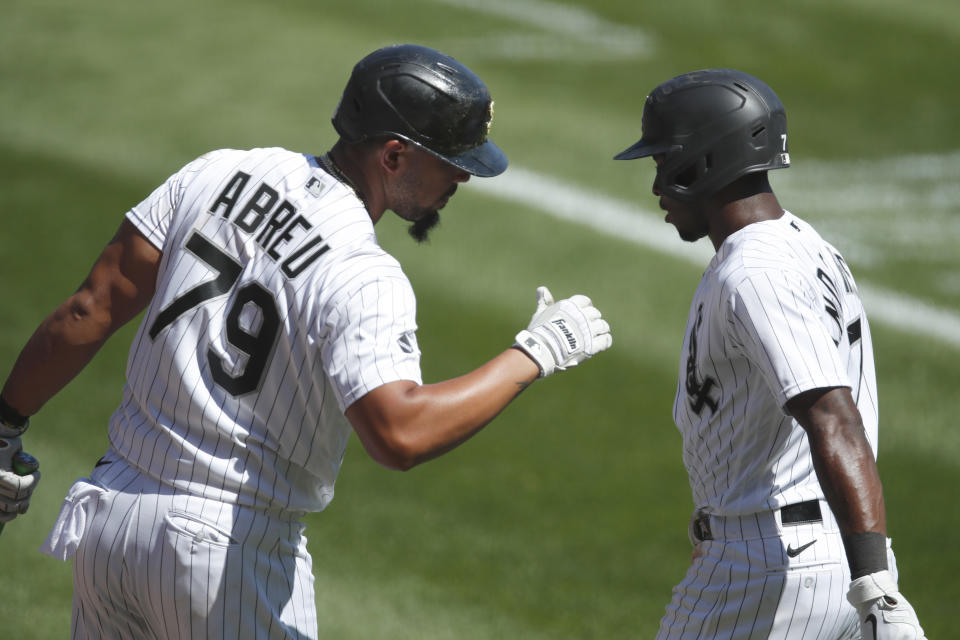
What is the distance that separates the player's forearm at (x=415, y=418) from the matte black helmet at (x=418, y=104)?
0.88 metres

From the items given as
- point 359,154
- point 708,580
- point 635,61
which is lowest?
point 708,580

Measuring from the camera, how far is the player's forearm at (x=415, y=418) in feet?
10.1

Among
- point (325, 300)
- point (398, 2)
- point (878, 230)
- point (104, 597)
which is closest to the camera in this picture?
point (325, 300)

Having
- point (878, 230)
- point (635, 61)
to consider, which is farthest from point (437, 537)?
point (635, 61)

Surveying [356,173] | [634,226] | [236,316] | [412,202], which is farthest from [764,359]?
[634,226]

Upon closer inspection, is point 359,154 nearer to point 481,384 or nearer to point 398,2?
point 481,384

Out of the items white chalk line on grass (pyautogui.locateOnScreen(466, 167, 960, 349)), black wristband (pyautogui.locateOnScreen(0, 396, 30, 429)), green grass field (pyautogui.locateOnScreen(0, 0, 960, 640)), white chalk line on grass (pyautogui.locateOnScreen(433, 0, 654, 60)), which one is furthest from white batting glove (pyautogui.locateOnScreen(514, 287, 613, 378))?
white chalk line on grass (pyautogui.locateOnScreen(433, 0, 654, 60))

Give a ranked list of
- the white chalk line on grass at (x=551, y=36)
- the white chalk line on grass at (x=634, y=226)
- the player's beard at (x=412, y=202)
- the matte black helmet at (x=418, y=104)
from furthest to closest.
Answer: the white chalk line on grass at (x=551, y=36) → the white chalk line on grass at (x=634, y=226) → the player's beard at (x=412, y=202) → the matte black helmet at (x=418, y=104)

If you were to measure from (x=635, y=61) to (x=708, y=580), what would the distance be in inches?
355

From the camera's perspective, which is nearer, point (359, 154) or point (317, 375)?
point (317, 375)

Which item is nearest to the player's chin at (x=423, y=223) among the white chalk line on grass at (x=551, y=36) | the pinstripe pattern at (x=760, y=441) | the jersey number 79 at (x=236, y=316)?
the jersey number 79 at (x=236, y=316)

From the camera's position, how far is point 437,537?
618 centimetres

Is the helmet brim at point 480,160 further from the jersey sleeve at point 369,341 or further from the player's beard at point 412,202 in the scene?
A: the jersey sleeve at point 369,341

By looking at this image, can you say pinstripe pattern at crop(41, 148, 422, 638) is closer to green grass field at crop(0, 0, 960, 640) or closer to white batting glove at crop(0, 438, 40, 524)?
white batting glove at crop(0, 438, 40, 524)
